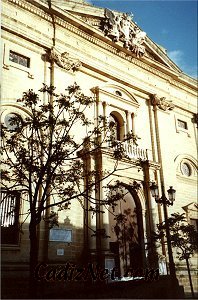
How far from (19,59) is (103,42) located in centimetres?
569

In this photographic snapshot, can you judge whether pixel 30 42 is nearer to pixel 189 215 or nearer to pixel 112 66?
pixel 112 66

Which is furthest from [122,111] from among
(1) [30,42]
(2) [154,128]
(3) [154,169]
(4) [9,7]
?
(4) [9,7]

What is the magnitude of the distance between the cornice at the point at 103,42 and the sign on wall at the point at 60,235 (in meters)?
10.3

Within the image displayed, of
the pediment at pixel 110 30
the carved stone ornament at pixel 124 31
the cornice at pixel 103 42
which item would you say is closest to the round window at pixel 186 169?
the cornice at pixel 103 42

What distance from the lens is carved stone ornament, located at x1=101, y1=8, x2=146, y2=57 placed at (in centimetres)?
1828

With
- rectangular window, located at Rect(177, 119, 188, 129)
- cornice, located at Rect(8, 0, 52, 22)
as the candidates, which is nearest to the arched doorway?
rectangular window, located at Rect(177, 119, 188, 129)

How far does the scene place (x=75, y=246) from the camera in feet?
42.7

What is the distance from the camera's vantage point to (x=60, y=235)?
498 inches

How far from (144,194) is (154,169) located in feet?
4.79

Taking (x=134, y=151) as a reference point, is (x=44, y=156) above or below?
below

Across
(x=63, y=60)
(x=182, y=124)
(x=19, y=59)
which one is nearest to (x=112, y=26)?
(x=63, y=60)

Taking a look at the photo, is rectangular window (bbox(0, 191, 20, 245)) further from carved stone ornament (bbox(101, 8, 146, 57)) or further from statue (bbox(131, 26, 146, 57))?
statue (bbox(131, 26, 146, 57))

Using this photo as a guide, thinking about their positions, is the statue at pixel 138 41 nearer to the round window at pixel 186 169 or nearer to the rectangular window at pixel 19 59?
the rectangular window at pixel 19 59

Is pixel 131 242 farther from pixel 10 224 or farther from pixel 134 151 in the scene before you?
pixel 10 224
